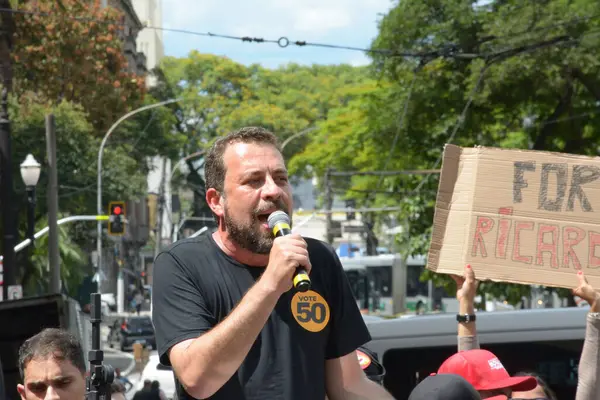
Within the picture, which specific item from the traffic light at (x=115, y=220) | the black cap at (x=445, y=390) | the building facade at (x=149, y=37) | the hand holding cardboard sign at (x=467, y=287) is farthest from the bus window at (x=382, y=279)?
the building facade at (x=149, y=37)

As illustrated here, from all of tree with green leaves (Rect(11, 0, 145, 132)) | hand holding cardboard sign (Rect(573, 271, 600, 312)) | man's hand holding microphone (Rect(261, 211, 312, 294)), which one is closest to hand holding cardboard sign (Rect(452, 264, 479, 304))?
hand holding cardboard sign (Rect(573, 271, 600, 312))


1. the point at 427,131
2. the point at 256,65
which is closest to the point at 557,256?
the point at 427,131

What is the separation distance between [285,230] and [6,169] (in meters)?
16.7

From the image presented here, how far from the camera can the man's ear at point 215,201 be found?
3549 millimetres

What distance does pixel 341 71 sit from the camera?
83938 millimetres

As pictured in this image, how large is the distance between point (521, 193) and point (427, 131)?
2247 centimetres

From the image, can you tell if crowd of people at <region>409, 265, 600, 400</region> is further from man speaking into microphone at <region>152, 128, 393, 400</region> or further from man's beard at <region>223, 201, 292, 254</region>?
man's beard at <region>223, 201, 292, 254</region>

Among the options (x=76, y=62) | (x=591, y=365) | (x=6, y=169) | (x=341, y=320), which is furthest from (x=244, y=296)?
(x=76, y=62)

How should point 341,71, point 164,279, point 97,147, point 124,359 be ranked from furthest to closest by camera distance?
point 341,71 → point 97,147 → point 124,359 → point 164,279

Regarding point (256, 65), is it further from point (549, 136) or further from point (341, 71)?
point (549, 136)

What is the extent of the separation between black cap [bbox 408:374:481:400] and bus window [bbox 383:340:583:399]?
4.00 meters

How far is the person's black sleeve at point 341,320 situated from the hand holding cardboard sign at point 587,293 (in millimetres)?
1965

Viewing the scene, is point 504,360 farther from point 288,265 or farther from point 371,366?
point 288,265

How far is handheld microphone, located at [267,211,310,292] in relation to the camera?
3.06 metres
